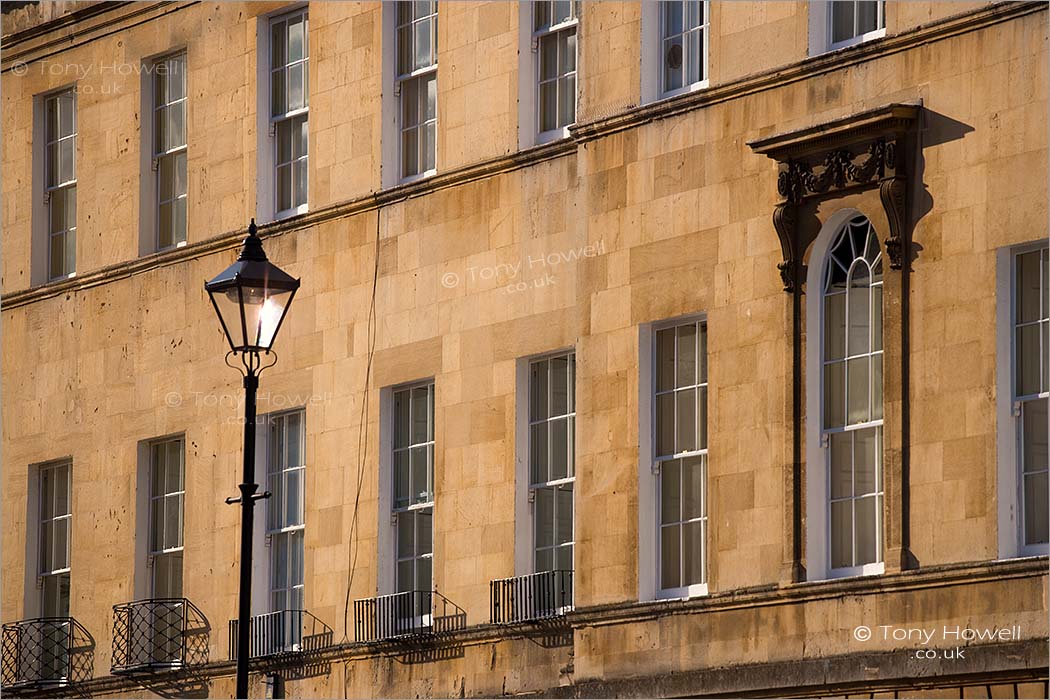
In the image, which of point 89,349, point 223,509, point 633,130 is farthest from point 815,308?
point 89,349

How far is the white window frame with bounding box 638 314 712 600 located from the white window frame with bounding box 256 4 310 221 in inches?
273

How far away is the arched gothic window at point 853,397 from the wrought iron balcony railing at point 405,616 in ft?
18.8

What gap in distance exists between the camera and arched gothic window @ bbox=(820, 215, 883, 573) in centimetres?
2378

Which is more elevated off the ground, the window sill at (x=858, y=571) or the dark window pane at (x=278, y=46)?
the dark window pane at (x=278, y=46)

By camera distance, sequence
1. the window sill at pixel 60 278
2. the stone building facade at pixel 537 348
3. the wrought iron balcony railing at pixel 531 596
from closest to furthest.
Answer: the stone building facade at pixel 537 348, the wrought iron balcony railing at pixel 531 596, the window sill at pixel 60 278

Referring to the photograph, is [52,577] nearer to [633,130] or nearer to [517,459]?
[517,459]

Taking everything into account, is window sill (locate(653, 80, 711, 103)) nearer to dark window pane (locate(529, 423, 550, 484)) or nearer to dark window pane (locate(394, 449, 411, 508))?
dark window pane (locate(529, 423, 550, 484))

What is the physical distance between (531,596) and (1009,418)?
6.66 meters

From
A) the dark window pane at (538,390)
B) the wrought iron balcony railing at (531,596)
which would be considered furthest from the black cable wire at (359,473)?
the dark window pane at (538,390)

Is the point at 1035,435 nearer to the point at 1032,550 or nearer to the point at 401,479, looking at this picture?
the point at 1032,550

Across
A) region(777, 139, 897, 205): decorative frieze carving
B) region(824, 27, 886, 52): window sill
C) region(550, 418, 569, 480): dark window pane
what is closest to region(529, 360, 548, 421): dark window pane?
region(550, 418, 569, 480): dark window pane

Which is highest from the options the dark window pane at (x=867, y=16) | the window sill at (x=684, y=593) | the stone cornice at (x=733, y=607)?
the dark window pane at (x=867, y=16)

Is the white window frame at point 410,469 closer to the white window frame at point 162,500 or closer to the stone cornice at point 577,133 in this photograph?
the stone cornice at point 577,133

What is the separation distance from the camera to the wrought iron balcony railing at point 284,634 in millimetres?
30359
